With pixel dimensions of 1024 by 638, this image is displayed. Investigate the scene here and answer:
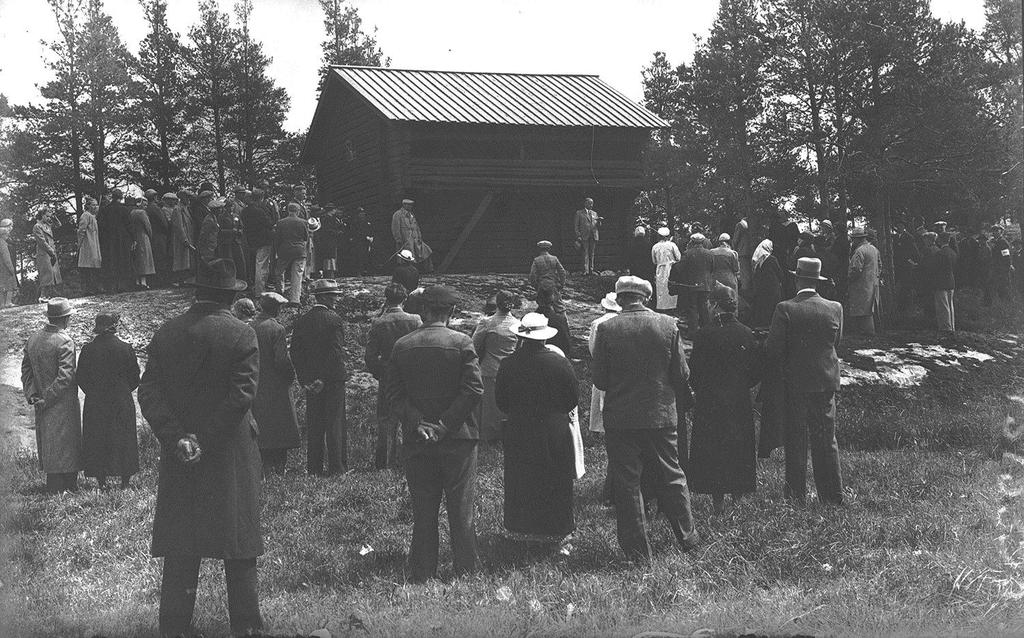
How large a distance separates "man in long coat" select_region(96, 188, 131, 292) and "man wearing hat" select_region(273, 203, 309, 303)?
8.88 ft

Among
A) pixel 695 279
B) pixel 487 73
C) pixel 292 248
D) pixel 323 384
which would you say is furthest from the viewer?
pixel 487 73

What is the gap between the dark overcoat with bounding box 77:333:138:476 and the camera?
927cm

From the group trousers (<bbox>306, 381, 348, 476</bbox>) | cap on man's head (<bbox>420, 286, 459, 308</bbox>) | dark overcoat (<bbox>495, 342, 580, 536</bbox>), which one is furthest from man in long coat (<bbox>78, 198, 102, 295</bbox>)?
dark overcoat (<bbox>495, 342, 580, 536</bbox>)

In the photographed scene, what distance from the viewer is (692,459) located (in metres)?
8.09

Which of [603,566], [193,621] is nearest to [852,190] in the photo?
Answer: [603,566]

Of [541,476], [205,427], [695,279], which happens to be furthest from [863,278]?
[205,427]

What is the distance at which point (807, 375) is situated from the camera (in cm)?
819

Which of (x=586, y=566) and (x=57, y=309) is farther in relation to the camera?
(x=57, y=309)

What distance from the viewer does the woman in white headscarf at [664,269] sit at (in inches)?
666

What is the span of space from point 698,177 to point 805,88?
8.25 metres

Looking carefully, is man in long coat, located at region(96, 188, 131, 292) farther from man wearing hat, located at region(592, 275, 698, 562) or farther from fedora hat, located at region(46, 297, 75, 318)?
man wearing hat, located at region(592, 275, 698, 562)

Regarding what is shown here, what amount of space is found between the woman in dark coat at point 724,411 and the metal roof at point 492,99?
1295 cm

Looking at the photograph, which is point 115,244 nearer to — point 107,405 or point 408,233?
point 408,233

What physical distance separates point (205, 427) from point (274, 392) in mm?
4694
